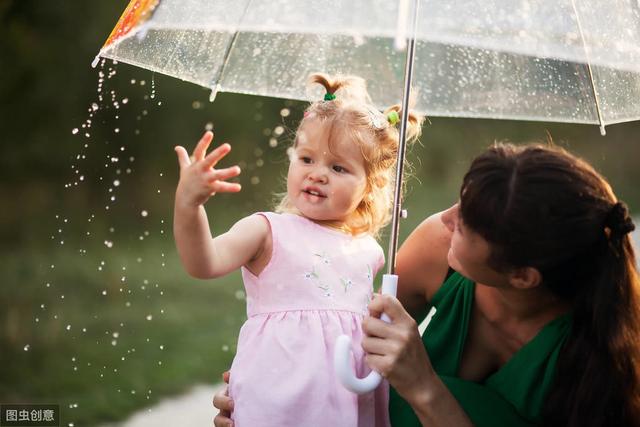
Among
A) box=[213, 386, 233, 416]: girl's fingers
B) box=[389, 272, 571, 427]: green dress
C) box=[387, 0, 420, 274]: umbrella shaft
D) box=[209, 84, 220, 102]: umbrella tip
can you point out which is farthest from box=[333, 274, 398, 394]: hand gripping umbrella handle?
box=[209, 84, 220, 102]: umbrella tip

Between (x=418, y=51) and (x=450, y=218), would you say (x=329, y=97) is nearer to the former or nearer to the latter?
(x=418, y=51)

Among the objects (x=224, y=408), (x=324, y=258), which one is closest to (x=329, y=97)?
(x=324, y=258)

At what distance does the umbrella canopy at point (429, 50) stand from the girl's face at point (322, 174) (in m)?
0.28

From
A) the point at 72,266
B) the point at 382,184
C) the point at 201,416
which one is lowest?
Result: the point at 201,416

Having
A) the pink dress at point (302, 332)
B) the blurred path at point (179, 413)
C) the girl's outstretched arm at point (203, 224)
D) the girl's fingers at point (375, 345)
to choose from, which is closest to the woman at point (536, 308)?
the girl's fingers at point (375, 345)

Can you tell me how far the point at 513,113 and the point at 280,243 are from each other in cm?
78

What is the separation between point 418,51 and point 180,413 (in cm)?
270

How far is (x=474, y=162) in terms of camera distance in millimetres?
2086

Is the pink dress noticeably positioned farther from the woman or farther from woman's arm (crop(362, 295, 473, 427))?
woman's arm (crop(362, 295, 473, 427))

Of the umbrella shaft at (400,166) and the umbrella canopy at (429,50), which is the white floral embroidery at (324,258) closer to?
the umbrella shaft at (400,166)

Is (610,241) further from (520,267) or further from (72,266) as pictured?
(72,266)

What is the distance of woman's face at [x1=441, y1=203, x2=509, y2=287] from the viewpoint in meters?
2.03

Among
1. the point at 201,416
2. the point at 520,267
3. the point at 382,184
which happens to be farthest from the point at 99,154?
the point at 520,267

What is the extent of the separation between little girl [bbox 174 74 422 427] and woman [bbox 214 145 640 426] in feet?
0.50
